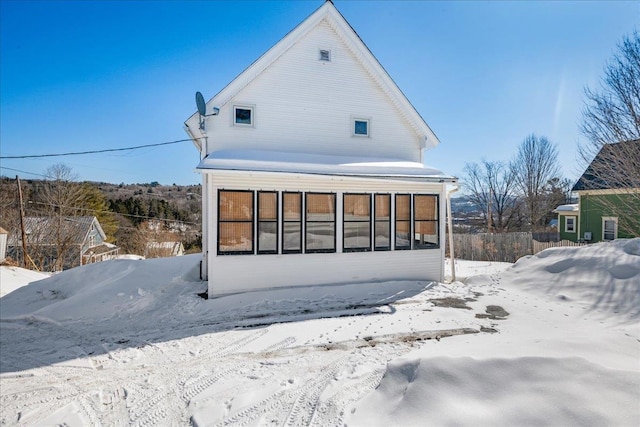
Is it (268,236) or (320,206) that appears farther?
(320,206)

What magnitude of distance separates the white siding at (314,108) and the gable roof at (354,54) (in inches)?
5.1

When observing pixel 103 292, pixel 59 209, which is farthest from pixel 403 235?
pixel 59 209

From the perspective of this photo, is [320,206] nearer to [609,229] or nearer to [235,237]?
[235,237]

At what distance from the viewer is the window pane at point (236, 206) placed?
7.11 metres

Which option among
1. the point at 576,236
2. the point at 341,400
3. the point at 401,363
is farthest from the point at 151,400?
the point at 576,236

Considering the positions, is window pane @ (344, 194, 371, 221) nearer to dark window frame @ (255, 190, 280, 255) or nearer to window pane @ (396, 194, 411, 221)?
window pane @ (396, 194, 411, 221)

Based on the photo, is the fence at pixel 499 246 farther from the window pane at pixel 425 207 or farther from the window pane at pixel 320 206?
the window pane at pixel 320 206

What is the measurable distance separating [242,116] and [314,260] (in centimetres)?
459

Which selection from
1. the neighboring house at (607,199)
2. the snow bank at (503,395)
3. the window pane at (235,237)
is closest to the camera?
the snow bank at (503,395)

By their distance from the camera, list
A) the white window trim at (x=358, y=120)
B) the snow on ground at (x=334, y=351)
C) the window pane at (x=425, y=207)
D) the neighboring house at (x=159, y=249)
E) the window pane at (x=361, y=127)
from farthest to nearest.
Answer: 1. the neighboring house at (x=159, y=249)
2. the window pane at (x=361, y=127)
3. the white window trim at (x=358, y=120)
4. the window pane at (x=425, y=207)
5. the snow on ground at (x=334, y=351)

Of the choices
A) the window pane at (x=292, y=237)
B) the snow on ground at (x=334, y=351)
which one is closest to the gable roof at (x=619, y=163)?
the snow on ground at (x=334, y=351)

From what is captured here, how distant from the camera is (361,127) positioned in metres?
9.59

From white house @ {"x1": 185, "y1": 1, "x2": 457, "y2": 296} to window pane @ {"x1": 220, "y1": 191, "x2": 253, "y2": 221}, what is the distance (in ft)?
0.08

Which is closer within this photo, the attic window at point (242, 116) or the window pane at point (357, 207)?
the window pane at point (357, 207)
